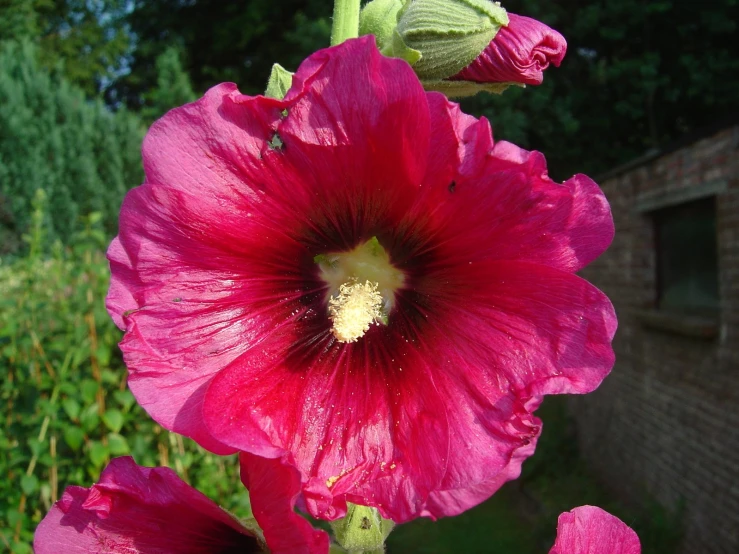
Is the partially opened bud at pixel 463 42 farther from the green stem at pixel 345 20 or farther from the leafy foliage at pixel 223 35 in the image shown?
the leafy foliage at pixel 223 35

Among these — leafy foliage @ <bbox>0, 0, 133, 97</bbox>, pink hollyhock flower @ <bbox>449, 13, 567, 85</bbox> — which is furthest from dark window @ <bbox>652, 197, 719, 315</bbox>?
leafy foliage @ <bbox>0, 0, 133, 97</bbox>

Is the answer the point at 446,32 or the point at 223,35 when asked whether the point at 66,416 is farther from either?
the point at 223,35

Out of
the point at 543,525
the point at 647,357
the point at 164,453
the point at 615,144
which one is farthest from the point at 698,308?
the point at 615,144

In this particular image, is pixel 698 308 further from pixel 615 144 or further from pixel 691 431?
pixel 615 144

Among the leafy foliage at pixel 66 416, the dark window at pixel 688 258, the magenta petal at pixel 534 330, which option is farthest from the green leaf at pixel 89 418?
the dark window at pixel 688 258

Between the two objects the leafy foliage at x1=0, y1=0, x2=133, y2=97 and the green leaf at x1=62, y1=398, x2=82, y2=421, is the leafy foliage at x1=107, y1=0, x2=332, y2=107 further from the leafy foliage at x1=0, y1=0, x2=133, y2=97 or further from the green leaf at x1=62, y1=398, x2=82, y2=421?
the green leaf at x1=62, y1=398, x2=82, y2=421
